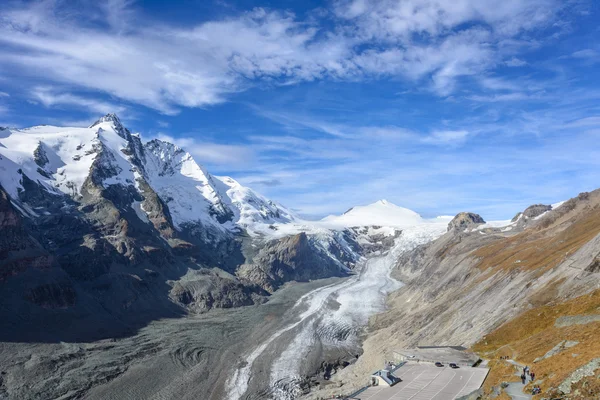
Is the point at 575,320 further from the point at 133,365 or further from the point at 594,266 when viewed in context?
the point at 133,365

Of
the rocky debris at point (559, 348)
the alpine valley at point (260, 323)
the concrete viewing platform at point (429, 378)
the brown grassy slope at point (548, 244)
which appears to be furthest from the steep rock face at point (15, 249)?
the rocky debris at point (559, 348)

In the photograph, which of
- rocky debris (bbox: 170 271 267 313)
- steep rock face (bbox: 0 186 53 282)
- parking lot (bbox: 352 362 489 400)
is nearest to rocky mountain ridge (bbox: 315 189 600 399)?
parking lot (bbox: 352 362 489 400)

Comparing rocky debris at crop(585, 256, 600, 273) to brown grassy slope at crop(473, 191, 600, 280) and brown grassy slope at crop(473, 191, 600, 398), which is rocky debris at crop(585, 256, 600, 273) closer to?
brown grassy slope at crop(473, 191, 600, 398)

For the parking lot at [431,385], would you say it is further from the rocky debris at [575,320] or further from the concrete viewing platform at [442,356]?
the rocky debris at [575,320]

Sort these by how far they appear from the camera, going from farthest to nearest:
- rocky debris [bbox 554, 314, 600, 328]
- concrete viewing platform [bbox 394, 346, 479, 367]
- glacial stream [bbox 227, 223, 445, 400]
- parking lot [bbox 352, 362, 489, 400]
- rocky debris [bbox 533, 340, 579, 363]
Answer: glacial stream [bbox 227, 223, 445, 400], concrete viewing platform [bbox 394, 346, 479, 367], rocky debris [bbox 554, 314, 600, 328], parking lot [bbox 352, 362, 489, 400], rocky debris [bbox 533, 340, 579, 363]

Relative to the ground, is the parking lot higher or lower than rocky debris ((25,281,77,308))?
lower

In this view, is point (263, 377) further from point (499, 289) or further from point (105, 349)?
point (499, 289)
